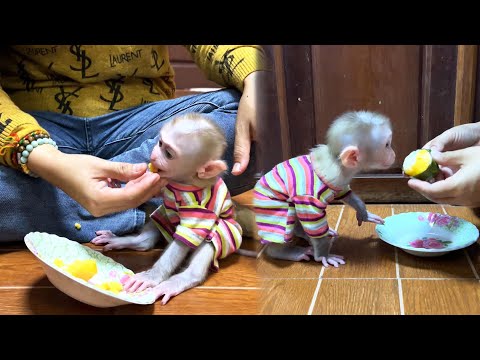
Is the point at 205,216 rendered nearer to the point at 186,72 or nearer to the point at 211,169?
the point at 211,169

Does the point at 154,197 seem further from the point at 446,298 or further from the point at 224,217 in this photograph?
the point at 446,298

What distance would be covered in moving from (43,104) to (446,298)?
813 millimetres

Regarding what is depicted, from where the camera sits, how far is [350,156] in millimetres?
1032

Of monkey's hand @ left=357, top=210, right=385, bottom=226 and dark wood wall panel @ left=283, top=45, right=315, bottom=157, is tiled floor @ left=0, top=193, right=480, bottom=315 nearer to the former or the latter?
monkey's hand @ left=357, top=210, right=385, bottom=226

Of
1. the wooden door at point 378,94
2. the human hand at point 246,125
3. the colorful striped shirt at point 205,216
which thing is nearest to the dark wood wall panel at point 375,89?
the wooden door at point 378,94

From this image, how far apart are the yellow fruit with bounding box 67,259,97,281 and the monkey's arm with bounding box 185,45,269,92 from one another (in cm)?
38

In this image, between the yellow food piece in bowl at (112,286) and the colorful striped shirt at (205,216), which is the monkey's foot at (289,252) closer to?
the colorful striped shirt at (205,216)

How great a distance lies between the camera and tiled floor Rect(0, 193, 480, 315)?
29.5 inches

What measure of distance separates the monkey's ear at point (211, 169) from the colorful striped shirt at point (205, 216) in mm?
24

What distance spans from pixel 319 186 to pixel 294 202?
0.06m
